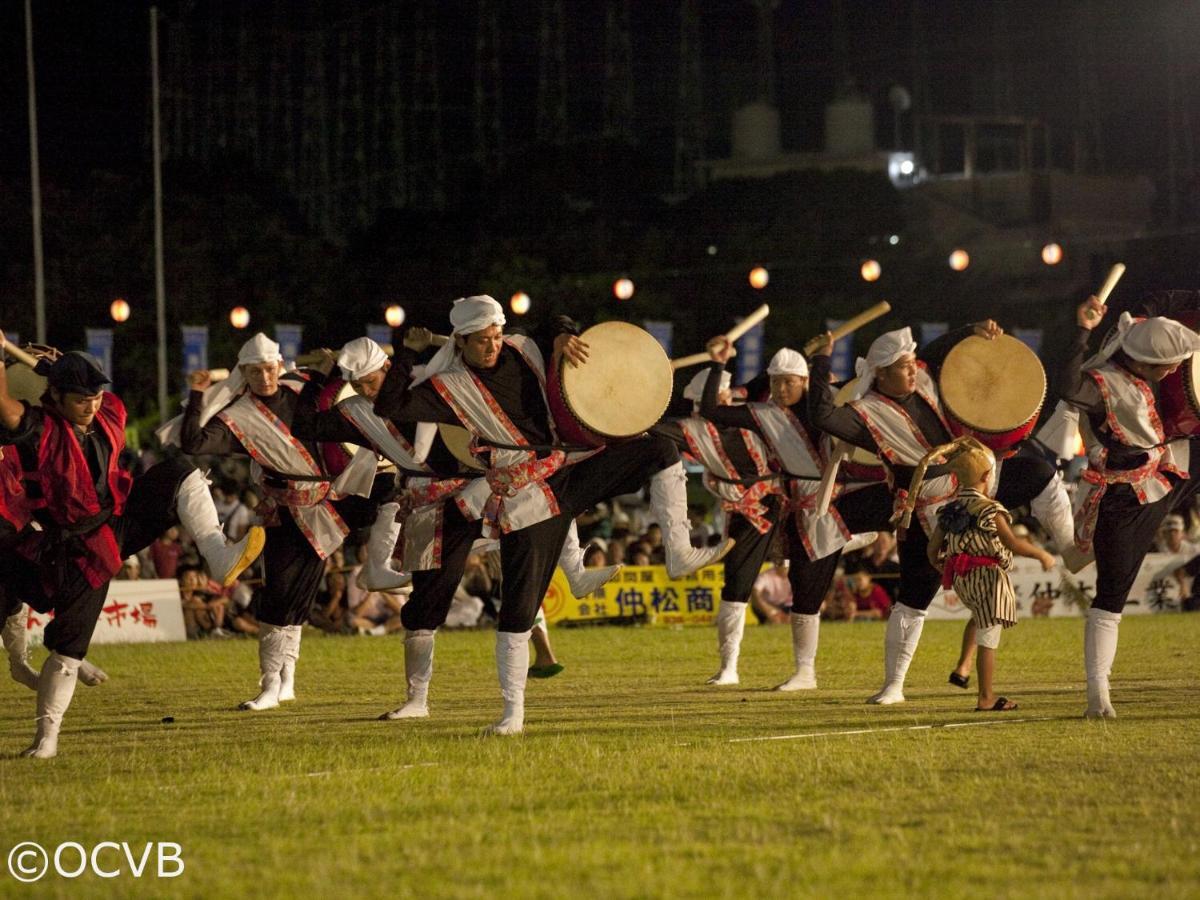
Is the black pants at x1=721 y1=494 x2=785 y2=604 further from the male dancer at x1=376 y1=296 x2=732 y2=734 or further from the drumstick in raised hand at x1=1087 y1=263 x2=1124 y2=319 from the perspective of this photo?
the male dancer at x1=376 y1=296 x2=732 y2=734

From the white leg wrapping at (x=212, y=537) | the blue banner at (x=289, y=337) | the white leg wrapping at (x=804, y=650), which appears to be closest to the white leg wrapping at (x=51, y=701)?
the white leg wrapping at (x=212, y=537)

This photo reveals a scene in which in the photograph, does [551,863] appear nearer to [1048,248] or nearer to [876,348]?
[876,348]

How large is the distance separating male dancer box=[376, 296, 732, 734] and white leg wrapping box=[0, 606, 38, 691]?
336 centimetres

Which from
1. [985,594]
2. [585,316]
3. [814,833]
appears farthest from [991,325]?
[585,316]

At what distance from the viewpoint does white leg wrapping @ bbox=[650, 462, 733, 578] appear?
10938 millimetres

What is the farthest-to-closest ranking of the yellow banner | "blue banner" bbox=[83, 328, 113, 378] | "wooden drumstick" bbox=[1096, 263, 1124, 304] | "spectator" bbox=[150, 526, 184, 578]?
"blue banner" bbox=[83, 328, 113, 378], the yellow banner, "spectator" bbox=[150, 526, 184, 578], "wooden drumstick" bbox=[1096, 263, 1124, 304]

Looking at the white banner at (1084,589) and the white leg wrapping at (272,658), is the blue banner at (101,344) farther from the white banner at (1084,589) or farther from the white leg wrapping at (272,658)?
the white leg wrapping at (272,658)

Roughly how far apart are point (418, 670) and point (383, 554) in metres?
0.92

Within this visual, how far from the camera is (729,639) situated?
13.3 metres

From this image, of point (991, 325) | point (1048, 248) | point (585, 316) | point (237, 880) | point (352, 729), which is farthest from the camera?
point (585, 316)

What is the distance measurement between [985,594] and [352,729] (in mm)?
3453

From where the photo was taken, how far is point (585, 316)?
146 feet

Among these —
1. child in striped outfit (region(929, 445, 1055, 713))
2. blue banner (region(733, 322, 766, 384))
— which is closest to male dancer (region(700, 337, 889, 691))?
child in striped outfit (region(929, 445, 1055, 713))

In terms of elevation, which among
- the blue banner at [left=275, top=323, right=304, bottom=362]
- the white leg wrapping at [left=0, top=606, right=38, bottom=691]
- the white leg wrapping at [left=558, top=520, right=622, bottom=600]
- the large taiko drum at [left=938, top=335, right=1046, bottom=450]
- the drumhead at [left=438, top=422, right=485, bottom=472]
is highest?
the blue banner at [left=275, top=323, right=304, bottom=362]
